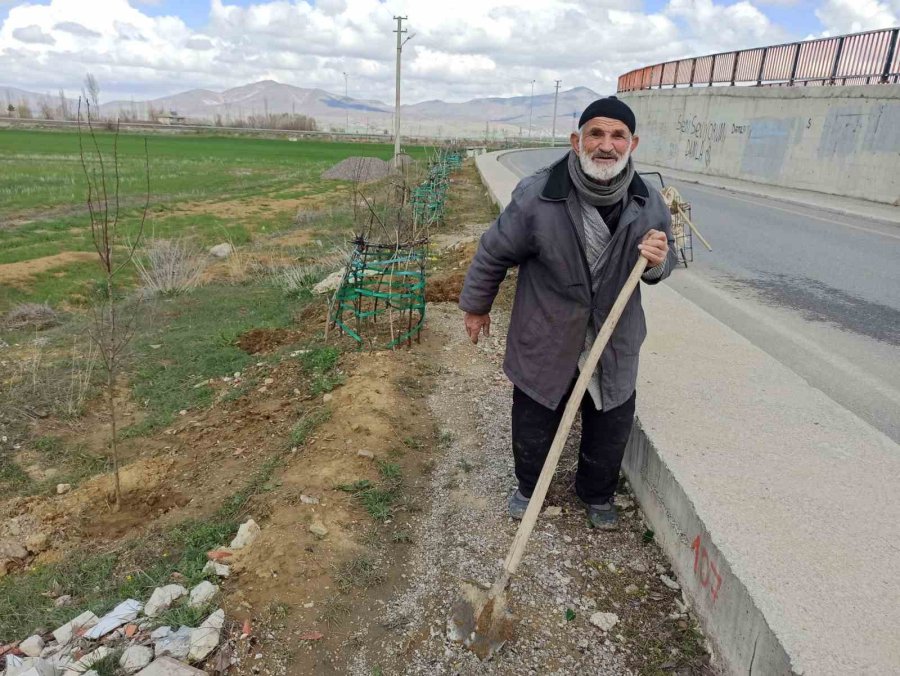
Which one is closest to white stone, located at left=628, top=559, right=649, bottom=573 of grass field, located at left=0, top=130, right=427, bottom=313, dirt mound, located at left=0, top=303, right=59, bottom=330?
grass field, located at left=0, top=130, right=427, bottom=313

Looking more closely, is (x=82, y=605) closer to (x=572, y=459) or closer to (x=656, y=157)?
(x=572, y=459)

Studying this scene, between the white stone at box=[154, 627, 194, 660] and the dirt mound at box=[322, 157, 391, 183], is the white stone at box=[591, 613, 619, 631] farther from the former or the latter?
the dirt mound at box=[322, 157, 391, 183]

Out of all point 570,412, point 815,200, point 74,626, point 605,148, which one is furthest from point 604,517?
point 815,200

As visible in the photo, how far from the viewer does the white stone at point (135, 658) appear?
7.19 ft

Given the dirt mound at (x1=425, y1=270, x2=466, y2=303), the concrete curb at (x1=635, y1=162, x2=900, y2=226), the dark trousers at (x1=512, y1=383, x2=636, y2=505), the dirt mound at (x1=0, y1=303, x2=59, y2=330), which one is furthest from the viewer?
the concrete curb at (x1=635, y1=162, x2=900, y2=226)

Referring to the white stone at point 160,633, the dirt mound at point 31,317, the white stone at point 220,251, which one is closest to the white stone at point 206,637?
the white stone at point 160,633

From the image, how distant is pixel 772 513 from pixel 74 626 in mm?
2737

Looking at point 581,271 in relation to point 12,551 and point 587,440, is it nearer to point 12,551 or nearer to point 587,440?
point 587,440

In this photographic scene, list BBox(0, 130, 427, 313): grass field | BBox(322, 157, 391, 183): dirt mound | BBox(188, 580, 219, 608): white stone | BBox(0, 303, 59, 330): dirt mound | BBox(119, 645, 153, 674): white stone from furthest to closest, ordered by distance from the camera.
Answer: BBox(322, 157, 391, 183): dirt mound, BBox(0, 130, 427, 313): grass field, BBox(0, 303, 59, 330): dirt mound, BBox(188, 580, 219, 608): white stone, BBox(119, 645, 153, 674): white stone

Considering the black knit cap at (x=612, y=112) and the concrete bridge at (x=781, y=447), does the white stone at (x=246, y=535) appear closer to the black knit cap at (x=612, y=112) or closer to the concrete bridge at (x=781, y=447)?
the concrete bridge at (x=781, y=447)

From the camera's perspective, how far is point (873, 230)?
10.1 metres

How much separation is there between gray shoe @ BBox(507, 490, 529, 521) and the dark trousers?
0.05m

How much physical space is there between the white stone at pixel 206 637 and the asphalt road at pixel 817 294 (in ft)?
11.4

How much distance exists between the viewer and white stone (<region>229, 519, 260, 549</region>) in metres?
2.79
